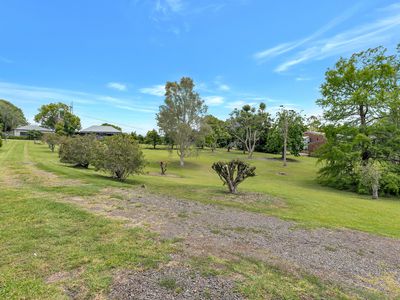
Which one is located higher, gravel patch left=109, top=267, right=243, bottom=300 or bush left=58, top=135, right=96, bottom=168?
bush left=58, top=135, right=96, bottom=168

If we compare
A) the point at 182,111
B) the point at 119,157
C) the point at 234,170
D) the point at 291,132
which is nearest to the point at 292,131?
the point at 291,132

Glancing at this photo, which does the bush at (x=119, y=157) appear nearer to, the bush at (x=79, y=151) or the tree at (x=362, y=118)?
the bush at (x=79, y=151)

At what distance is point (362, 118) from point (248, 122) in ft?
88.0

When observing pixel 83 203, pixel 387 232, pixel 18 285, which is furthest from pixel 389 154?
pixel 18 285

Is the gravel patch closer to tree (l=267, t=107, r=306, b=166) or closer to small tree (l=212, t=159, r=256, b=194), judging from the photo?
small tree (l=212, t=159, r=256, b=194)

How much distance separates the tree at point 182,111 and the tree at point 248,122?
59.6 feet

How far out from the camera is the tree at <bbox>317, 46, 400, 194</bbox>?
65.5ft

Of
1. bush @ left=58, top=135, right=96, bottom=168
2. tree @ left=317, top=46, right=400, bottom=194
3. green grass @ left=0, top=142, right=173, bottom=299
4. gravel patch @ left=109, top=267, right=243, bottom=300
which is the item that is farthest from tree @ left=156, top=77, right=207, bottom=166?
gravel patch @ left=109, top=267, right=243, bottom=300

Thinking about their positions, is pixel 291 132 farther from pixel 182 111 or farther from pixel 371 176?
pixel 371 176

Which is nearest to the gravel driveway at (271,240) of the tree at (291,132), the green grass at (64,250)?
the green grass at (64,250)

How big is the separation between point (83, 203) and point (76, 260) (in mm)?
3796

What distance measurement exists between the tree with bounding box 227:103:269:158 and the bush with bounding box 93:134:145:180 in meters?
35.1

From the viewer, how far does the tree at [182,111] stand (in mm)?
30516

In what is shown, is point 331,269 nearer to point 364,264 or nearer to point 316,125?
point 364,264
